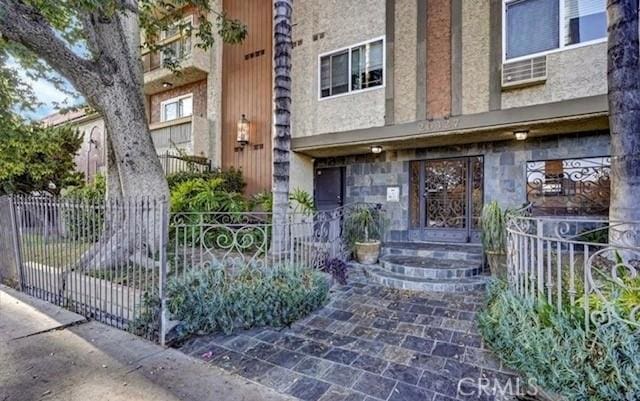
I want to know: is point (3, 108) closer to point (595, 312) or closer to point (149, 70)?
point (149, 70)

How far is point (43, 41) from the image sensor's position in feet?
15.0

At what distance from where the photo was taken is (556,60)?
5.52 meters

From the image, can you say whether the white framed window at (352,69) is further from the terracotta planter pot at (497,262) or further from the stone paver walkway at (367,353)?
the stone paver walkway at (367,353)

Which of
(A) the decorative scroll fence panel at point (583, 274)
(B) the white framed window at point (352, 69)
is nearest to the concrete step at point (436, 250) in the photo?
(A) the decorative scroll fence panel at point (583, 274)

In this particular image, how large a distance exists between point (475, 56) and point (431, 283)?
441 centimetres

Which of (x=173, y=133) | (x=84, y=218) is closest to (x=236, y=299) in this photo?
(x=84, y=218)

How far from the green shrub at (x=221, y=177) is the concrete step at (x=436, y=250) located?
462cm

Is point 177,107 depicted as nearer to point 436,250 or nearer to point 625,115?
point 436,250

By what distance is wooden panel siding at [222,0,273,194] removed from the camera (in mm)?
9227

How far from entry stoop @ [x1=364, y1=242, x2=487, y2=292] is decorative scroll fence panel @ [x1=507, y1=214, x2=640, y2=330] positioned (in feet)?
5.57

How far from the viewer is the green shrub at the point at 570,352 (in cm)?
223

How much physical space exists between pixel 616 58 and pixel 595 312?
359cm

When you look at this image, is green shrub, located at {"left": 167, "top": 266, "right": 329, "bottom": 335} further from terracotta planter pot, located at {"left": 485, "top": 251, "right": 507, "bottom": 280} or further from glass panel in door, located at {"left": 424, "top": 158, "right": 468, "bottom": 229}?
glass panel in door, located at {"left": 424, "top": 158, "right": 468, "bottom": 229}

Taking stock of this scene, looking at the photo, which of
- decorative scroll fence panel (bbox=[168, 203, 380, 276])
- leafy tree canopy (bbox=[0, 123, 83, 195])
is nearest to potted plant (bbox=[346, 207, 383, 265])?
decorative scroll fence panel (bbox=[168, 203, 380, 276])
